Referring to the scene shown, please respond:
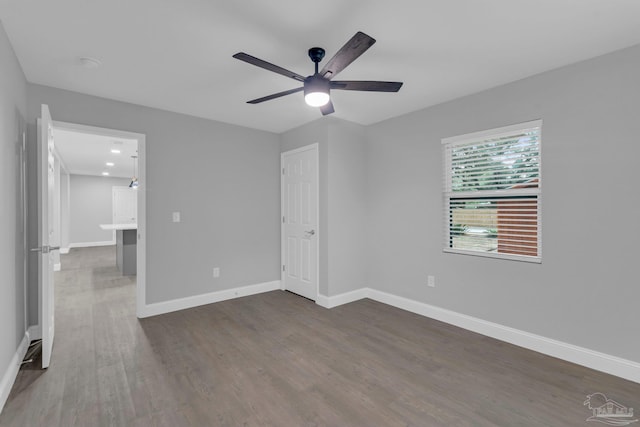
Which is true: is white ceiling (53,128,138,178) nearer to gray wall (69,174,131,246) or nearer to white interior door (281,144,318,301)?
gray wall (69,174,131,246)

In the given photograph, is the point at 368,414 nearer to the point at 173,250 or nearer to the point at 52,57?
the point at 173,250

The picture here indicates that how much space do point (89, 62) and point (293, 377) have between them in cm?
305

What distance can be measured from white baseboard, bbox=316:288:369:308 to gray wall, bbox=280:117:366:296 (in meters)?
0.06

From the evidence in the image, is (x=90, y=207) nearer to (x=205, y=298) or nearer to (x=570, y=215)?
(x=205, y=298)

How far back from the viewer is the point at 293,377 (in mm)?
2379

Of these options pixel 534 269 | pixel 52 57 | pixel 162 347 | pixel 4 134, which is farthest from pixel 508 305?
pixel 52 57

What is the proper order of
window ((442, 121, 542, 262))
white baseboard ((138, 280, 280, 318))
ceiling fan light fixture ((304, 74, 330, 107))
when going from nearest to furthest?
ceiling fan light fixture ((304, 74, 330, 107)) → window ((442, 121, 542, 262)) → white baseboard ((138, 280, 280, 318))

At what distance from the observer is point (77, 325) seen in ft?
11.2

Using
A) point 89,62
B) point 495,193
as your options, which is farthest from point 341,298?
point 89,62

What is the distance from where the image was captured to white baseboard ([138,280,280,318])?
3.69 metres

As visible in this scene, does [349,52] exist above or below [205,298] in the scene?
above

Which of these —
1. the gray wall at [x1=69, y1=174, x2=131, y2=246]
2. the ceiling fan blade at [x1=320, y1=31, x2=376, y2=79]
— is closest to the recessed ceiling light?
the ceiling fan blade at [x1=320, y1=31, x2=376, y2=79]

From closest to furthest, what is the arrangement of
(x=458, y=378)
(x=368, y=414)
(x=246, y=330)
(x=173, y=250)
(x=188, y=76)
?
(x=368, y=414), (x=458, y=378), (x=188, y=76), (x=246, y=330), (x=173, y=250)

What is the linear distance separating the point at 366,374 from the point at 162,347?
1.90 metres
